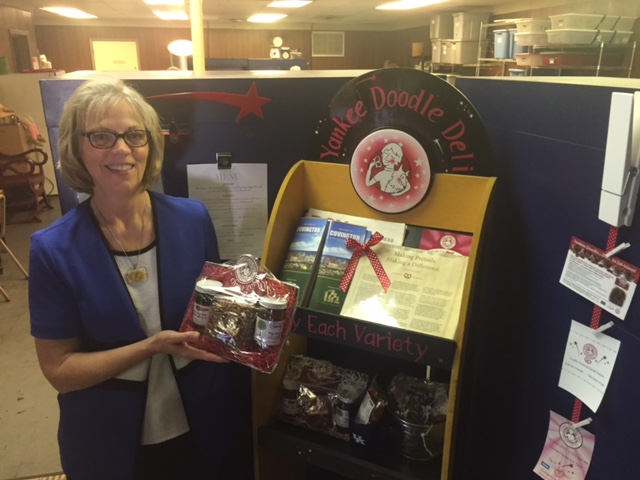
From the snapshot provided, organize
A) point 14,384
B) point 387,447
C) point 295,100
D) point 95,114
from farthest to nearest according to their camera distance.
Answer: point 14,384, point 295,100, point 387,447, point 95,114

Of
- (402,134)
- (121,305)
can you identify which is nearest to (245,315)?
(121,305)

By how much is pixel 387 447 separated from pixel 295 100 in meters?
0.99

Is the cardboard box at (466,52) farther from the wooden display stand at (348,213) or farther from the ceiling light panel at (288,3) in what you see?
the wooden display stand at (348,213)

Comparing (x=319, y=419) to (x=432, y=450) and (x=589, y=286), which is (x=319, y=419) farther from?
(x=589, y=286)

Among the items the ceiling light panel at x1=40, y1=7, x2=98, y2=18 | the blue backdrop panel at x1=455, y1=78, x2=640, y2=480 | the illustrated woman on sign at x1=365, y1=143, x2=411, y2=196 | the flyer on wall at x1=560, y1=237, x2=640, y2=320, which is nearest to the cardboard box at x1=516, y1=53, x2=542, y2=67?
the blue backdrop panel at x1=455, y1=78, x2=640, y2=480

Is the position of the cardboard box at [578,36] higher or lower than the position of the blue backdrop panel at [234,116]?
higher

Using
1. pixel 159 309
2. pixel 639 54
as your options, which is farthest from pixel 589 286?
pixel 639 54

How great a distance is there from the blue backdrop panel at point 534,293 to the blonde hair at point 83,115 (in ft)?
2.87

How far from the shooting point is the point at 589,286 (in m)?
1.00

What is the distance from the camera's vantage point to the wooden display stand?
1086 millimetres

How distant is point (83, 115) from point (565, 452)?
1.27 m

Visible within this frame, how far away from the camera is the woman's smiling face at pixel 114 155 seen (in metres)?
1.16

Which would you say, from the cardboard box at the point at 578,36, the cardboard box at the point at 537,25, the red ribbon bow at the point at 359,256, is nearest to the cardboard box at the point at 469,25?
the cardboard box at the point at 537,25

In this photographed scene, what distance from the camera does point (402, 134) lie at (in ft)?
3.96
